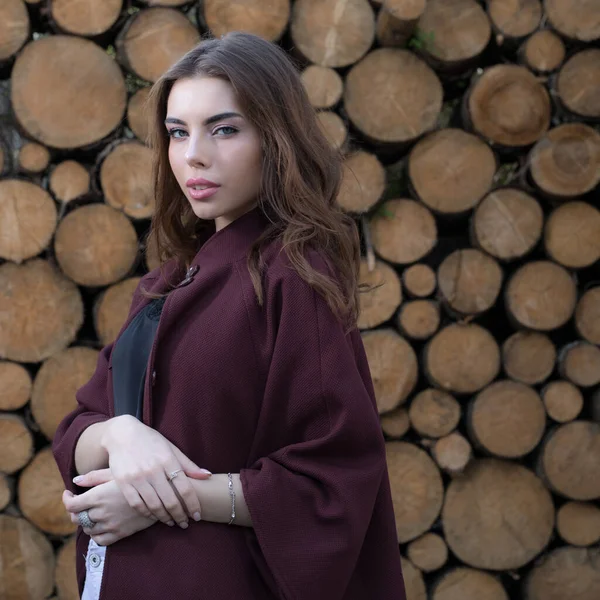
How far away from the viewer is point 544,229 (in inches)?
84.5

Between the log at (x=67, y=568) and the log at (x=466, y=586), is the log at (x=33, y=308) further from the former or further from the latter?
the log at (x=466, y=586)

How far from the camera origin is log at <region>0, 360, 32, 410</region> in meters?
2.04

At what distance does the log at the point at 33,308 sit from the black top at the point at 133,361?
87 cm

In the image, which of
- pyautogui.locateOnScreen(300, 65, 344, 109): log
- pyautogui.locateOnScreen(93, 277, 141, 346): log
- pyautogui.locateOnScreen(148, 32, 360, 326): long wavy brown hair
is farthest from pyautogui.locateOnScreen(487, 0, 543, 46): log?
pyautogui.locateOnScreen(93, 277, 141, 346): log

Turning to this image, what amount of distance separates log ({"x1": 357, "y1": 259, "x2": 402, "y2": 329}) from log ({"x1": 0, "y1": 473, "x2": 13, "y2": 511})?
108 centimetres

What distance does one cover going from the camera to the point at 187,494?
102cm

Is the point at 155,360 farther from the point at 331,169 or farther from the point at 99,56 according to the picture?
the point at 99,56

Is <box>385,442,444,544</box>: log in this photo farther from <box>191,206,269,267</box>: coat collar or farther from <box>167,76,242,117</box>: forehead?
<box>167,76,242,117</box>: forehead

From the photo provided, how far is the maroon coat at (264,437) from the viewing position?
1.03 metres

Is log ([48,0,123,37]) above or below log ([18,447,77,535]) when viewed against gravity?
above

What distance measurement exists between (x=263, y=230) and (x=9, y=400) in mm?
1194

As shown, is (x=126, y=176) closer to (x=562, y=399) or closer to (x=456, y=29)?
(x=456, y=29)

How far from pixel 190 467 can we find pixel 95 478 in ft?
0.50

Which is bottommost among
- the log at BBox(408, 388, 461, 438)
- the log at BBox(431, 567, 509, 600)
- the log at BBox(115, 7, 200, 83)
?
the log at BBox(431, 567, 509, 600)
